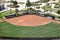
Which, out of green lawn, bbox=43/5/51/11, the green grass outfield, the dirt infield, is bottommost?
the green grass outfield

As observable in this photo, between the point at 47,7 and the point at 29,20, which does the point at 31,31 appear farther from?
the point at 47,7

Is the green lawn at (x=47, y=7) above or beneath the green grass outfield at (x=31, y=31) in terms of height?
above

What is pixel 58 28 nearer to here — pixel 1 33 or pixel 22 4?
pixel 22 4

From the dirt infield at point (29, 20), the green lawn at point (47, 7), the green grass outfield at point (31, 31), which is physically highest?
the green lawn at point (47, 7)

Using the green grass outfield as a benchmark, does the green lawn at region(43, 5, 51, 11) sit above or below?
above

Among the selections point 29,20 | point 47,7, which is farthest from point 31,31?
point 47,7
